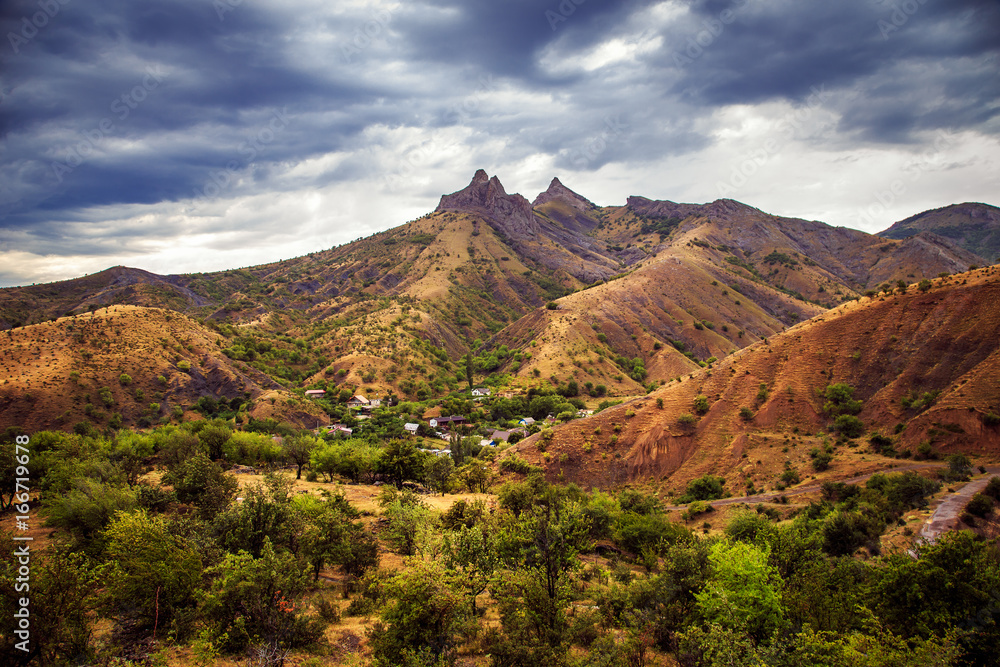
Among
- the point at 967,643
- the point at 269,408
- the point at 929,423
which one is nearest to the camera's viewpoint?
the point at 967,643

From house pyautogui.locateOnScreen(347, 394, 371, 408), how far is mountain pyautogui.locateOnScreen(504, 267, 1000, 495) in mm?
50153

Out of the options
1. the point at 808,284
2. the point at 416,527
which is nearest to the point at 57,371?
the point at 416,527

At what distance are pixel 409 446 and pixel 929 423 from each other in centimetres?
4991

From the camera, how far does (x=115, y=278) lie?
179 metres

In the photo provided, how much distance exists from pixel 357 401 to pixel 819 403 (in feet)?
274

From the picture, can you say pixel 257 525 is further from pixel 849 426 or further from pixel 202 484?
pixel 849 426

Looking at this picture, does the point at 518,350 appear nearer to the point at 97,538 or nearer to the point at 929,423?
the point at 929,423

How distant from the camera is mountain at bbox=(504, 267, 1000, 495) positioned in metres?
41.5

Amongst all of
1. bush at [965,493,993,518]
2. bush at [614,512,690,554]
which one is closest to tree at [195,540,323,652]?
bush at [614,512,690,554]

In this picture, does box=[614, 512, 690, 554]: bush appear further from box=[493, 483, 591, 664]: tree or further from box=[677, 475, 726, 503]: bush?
box=[493, 483, 591, 664]: tree

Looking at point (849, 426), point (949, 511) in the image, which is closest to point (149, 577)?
point (949, 511)

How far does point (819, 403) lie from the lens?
51.2m

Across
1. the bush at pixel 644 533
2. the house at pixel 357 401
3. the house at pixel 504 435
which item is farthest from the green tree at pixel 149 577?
the house at pixel 357 401

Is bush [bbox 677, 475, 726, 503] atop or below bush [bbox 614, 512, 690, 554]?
below
